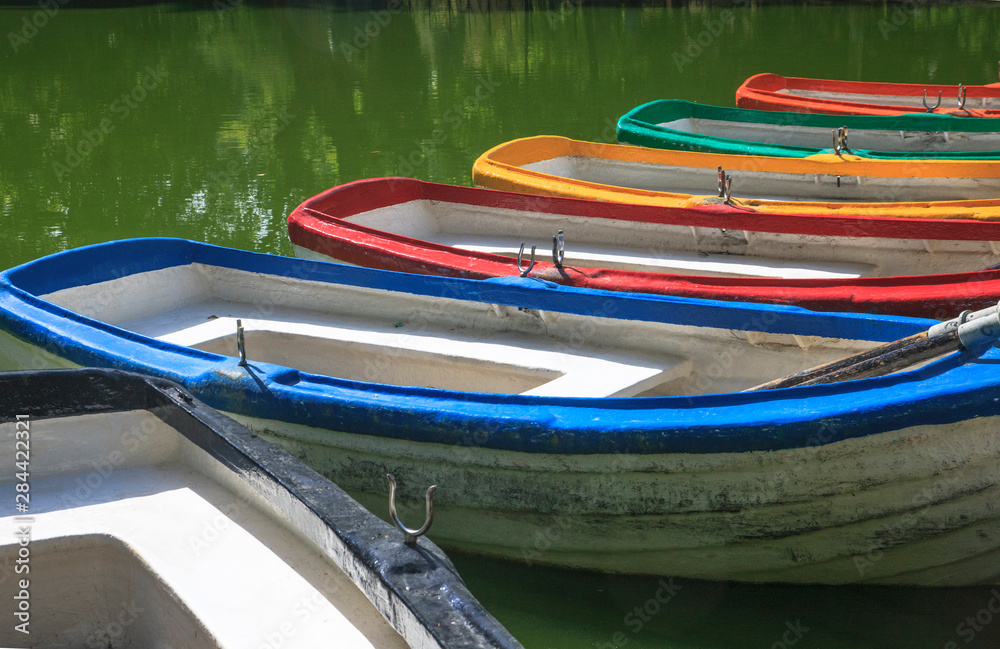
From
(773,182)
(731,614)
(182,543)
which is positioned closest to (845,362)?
(731,614)

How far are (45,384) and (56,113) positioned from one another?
1182 centimetres

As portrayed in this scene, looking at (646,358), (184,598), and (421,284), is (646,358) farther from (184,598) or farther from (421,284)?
(184,598)

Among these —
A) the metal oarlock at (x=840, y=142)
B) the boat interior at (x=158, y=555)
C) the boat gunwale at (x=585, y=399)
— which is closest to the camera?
the boat interior at (x=158, y=555)

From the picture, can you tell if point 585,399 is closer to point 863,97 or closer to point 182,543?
point 182,543

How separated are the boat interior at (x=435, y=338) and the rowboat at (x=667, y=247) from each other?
0.90 ft

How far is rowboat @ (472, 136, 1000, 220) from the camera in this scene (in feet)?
17.3

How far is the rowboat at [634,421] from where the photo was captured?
9.66 ft

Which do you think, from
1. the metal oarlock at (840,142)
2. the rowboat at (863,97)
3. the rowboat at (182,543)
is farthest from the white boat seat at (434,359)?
the rowboat at (863,97)

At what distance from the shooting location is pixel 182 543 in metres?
2.43

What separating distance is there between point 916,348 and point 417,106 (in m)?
10.9

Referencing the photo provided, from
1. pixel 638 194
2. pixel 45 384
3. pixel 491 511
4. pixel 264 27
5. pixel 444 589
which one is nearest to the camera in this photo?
pixel 444 589

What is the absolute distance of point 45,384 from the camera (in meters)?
2.74

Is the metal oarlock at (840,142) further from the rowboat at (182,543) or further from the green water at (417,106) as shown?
the rowboat at (182,543)

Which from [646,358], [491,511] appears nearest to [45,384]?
[491,511]
